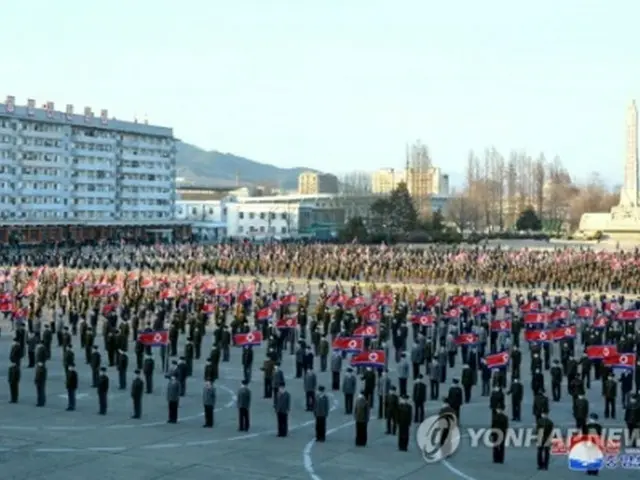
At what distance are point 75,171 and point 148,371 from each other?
68.9m

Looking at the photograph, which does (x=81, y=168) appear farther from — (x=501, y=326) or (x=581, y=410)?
(x=581, y=410)

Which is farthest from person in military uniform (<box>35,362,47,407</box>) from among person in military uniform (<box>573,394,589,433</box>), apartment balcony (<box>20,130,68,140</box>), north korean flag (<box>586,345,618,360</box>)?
apartment balcony (<box>20,130,68,140</box>)

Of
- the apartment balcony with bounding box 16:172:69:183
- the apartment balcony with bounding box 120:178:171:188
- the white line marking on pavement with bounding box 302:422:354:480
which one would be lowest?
the white line marking on pavement with bounding box 302:422:354:480

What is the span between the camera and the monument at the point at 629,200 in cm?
7625

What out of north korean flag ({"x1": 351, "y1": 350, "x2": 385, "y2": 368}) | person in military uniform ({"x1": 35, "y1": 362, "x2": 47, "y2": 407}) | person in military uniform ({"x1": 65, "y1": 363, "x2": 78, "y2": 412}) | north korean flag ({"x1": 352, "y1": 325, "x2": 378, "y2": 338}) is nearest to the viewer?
person in military uniform ({"x1": 65, "y1": 363, "x2": 78, "y2": 412})

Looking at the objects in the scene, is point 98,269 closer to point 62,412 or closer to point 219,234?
point 62,412

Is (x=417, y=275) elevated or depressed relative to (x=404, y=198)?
depressed

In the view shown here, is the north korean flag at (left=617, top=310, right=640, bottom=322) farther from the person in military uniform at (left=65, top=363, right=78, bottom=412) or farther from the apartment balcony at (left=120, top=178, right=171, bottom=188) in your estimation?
the apartment balcony at (left=120, top=178, right=171, bottom=188)

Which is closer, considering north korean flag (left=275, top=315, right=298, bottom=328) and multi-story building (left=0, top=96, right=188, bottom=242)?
north korean flag (left=275, top=315, right=298, bottom=328)

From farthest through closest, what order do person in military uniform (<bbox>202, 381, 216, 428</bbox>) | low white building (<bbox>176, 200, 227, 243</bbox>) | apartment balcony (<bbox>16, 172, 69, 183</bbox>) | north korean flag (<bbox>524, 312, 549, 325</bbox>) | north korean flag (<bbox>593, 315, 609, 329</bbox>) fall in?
low white building (<bbox>176, 200, 227, 243</bbox>) → apartment balcony (<bbox>16, 172, 69, 183</bbox>) → north korean flag (<bbox>524, 312, 549, 325</bbox>) → north korean flag (<bbox>593, 315, 609, 329</bbox>) → person in military uniform (<bbox>202, 381, 216, 428</bbox>)

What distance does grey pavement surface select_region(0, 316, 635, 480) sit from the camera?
39.0 feet

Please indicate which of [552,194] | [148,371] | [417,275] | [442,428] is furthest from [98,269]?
[552,194]

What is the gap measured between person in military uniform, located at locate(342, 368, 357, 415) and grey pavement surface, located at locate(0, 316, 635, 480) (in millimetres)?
186

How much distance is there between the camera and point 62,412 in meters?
15.5
